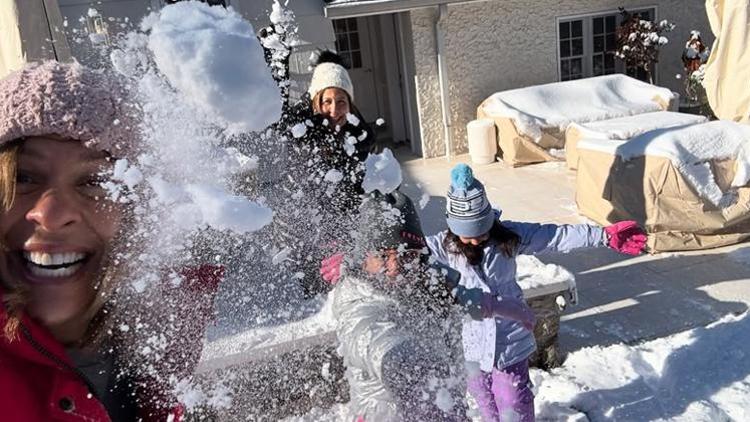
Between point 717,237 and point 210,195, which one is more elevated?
point 210,195

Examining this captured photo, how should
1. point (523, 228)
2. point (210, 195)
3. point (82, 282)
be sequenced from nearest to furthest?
point (82, 282) → point (210, 195) → point (523, 228)

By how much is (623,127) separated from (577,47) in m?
3.67

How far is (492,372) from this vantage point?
2.43 m

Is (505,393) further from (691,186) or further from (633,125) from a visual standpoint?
(633,125)

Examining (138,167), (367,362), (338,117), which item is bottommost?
(367,362)

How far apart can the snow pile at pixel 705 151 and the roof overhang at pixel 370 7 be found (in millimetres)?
4018

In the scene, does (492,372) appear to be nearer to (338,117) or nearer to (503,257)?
(503,257)

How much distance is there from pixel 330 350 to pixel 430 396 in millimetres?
1043

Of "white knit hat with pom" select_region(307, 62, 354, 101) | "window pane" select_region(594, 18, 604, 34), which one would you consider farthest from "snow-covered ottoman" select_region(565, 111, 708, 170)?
"white knit hat with pom" select_region(307, 62, 354, 101)

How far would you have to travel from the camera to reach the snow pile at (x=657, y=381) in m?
Answer: 2.73

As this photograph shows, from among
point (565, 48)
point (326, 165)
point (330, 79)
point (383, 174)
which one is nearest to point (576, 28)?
point (565, 48)

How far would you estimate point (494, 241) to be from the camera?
2.43 m

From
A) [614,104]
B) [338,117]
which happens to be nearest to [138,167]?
[338,117]

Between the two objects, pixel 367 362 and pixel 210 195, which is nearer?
pixel 210 195
